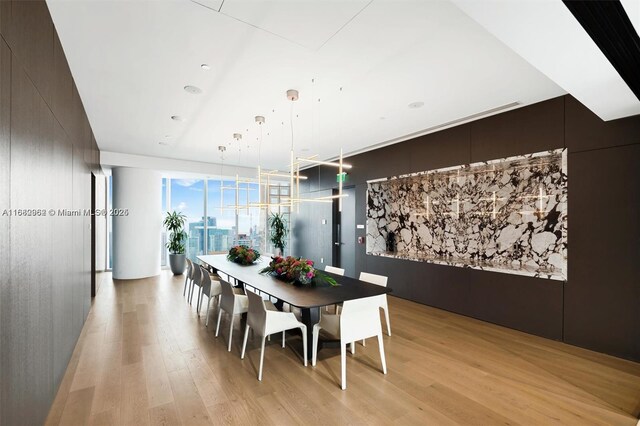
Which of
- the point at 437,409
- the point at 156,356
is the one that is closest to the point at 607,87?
the point at 437,409

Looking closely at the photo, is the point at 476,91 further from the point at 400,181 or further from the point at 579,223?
the point at 400,181

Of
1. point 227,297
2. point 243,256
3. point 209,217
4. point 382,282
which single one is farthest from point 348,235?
point 209,217

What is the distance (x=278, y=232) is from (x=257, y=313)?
580 centimetres

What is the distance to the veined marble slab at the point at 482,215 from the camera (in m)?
3.86

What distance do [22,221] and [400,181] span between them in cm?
524

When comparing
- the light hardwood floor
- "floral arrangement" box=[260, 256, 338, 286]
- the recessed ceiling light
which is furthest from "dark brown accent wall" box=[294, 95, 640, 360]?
the recessed ceiling light

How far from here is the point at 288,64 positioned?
111 inches

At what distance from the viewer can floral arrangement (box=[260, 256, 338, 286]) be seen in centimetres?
331

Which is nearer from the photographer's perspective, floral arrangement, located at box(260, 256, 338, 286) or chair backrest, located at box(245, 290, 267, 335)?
chair backrest, located at box(245, 290, 267, 335)

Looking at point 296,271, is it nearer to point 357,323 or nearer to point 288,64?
point 357,323

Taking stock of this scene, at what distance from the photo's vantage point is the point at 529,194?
163 inches

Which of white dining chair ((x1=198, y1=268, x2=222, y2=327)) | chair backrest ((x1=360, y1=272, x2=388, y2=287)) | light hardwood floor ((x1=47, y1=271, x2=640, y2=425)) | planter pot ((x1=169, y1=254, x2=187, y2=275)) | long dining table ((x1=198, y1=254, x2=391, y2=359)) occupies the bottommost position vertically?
light hardwood floor ((x1=47, y1=271, x2=640, y2=425))

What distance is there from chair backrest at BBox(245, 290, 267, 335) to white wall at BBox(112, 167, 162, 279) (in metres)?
5.46

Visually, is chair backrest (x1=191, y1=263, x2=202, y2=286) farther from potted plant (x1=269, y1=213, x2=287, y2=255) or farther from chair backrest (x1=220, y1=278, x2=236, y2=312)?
potted plant (x1=269, y1=213, x2=287, y2=255)
